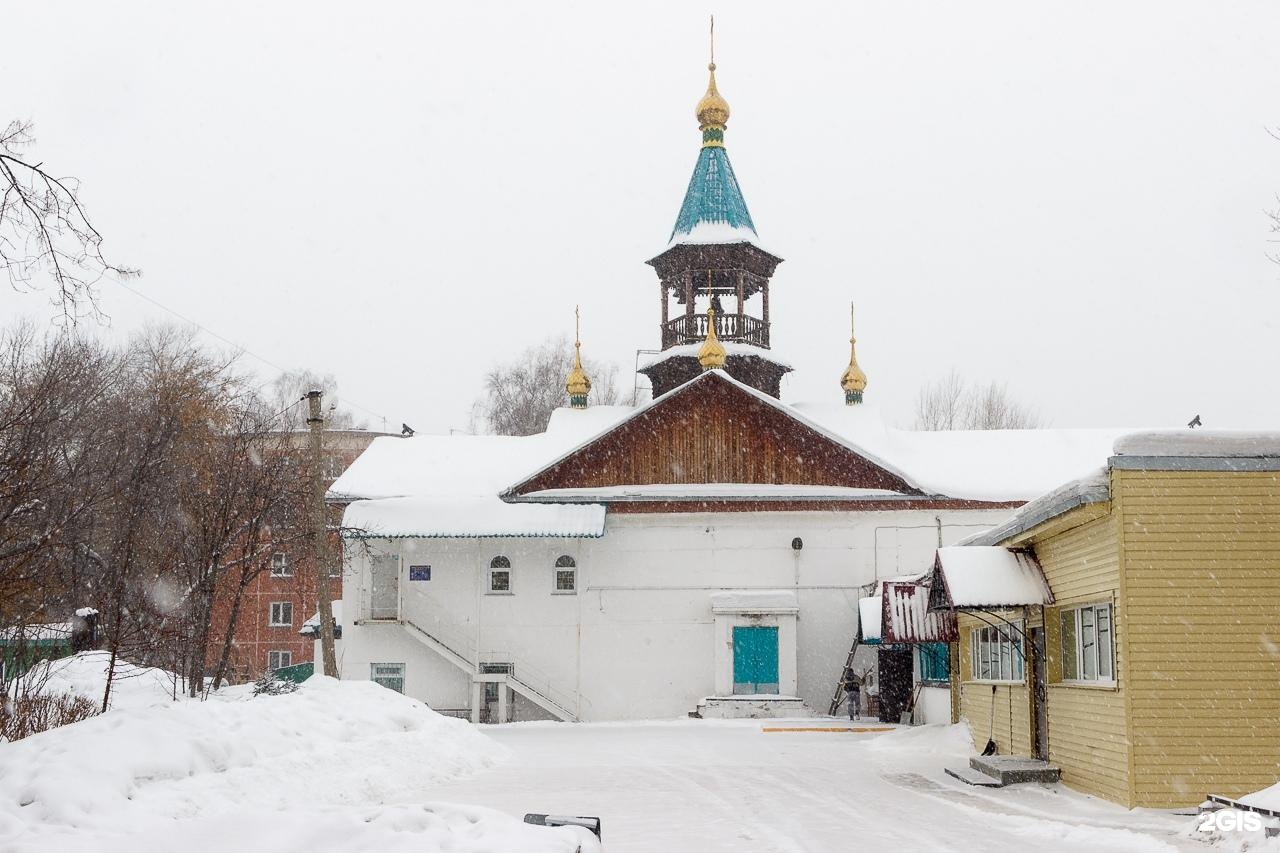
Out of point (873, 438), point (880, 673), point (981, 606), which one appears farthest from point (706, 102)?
point (981, 606)

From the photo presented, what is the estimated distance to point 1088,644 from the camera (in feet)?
49.9

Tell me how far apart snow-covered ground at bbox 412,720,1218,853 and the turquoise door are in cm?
835

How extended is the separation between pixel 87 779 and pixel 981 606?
10.7 m

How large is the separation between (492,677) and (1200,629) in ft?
A: 65.8

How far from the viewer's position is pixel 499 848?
24.5 ft

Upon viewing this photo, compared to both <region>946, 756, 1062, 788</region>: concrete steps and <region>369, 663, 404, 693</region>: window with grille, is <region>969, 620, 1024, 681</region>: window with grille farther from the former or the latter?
<region>369, 663, 404, 693</region>: window with grille

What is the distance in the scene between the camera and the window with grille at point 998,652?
18.0 m

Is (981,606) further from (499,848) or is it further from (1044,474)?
(1044,474)

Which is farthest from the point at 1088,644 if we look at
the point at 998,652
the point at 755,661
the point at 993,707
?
the point at 755,661

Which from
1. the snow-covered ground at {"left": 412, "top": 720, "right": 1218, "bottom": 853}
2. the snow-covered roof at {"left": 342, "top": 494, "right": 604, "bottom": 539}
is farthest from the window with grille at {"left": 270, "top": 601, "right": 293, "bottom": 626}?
the snow-covered ground at {"left": 412, "top": 720, "right": 1218, "bottom": 853}

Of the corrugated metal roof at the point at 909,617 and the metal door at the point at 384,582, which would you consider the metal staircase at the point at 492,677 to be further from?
the corrugated metal roof at the point at 909,617

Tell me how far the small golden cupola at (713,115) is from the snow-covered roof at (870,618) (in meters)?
16.7

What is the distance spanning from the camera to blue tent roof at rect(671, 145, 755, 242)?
37.5 metres

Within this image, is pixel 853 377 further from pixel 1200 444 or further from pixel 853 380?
pixel 1200 444
